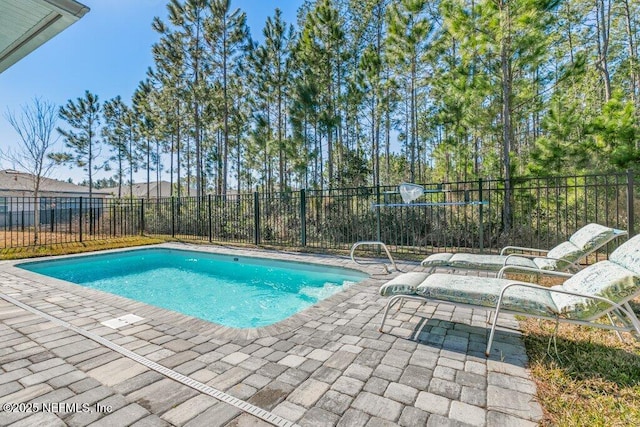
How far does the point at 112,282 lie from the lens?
6.36 metres

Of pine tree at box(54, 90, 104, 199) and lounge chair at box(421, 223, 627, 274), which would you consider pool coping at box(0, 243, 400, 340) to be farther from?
pine tree at box(54, 90, 104, 199)

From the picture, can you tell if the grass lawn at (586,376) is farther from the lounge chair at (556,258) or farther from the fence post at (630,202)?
the fence post at (630,202)

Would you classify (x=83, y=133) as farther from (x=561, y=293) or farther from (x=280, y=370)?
(x=561, y=293)

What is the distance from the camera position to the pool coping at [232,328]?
9.39 ft

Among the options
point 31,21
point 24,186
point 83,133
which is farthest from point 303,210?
point 24,186

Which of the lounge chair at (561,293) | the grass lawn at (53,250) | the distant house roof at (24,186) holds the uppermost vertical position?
the distant house roof at (24,186)

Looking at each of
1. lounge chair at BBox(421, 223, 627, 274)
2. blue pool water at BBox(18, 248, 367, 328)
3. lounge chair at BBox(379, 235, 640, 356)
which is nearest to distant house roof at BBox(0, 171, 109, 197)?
blue pool water at BBox(18, 248, 367, 328)

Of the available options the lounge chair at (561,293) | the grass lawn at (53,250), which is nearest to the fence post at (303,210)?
the grass lawn at (53,250)

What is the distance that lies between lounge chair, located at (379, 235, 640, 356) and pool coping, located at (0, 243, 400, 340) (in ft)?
3.21

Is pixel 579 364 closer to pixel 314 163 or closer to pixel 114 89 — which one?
pixel 314 163

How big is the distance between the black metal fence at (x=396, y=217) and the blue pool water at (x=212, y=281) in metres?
1.78

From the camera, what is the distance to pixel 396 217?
28.7 ft

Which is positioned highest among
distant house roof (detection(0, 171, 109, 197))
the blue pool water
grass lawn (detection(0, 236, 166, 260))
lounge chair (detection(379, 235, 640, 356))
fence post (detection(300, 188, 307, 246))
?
distant house roof (detection(0, 171, 109, 197))

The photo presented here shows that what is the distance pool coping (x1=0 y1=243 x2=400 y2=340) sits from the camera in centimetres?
286
